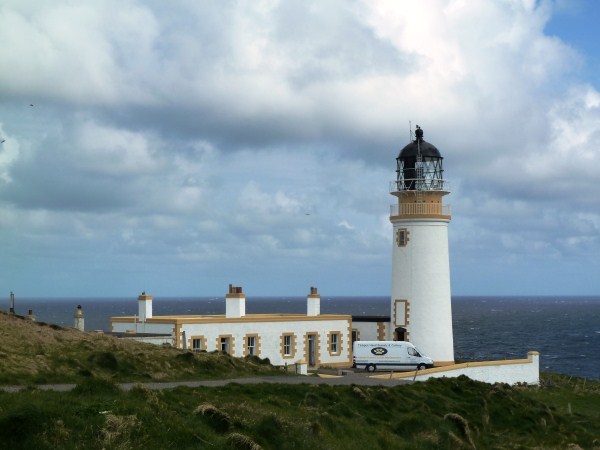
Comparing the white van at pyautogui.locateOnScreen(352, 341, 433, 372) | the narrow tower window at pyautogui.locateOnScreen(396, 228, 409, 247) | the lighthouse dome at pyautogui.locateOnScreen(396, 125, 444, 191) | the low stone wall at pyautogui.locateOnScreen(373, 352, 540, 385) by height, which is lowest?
the low stone wall at pyautogui.locateOnScreen(373, 352, 540, 385)

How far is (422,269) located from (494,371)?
632cm

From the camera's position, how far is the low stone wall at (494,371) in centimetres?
3700

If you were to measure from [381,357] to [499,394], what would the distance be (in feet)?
38.0

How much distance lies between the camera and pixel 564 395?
1533 inches

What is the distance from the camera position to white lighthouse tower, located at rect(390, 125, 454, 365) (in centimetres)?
4244

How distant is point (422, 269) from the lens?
4253 cm

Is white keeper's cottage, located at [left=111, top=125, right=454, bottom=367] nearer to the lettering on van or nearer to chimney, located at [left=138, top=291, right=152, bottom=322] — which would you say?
chimney, located at [left=138, top=291, right=152, bottom=322]

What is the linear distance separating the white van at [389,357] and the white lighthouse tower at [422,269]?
3309 millimetres

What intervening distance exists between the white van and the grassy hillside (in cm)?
1113

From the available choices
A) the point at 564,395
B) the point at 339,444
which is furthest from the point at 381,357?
the point at 339,444

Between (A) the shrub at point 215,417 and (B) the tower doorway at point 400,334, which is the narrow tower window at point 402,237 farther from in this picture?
(A) the shrub at point 215,417

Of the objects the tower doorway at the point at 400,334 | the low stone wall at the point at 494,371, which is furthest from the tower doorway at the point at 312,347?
the low stone wall at the point at 494,371

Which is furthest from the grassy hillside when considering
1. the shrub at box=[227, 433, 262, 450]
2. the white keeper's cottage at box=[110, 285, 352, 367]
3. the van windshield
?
the van windshield

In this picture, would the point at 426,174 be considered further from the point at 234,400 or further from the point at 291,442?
the point at 291,442
